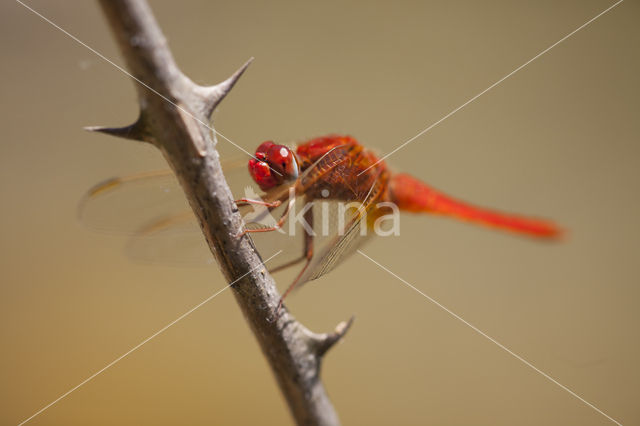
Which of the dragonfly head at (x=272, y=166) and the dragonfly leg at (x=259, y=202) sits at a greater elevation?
the dragonfly head at (x=272, y=166)

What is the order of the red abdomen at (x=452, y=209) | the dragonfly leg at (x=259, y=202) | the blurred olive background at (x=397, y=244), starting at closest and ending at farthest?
the dragonfly leg at (x=259, y=202), the red abdomen at (x=452, y=209), the blurred olive background at (x=397, y=244)

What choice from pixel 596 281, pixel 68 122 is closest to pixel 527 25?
pixel 596 281

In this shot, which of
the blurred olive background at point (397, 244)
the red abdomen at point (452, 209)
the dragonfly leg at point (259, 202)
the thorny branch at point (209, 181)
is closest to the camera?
the thorny branch at point (209, 181)

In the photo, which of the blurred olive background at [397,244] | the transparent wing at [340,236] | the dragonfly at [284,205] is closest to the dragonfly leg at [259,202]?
the dragonfly at [284,205]

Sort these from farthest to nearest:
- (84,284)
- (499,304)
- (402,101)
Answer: (402,101) < (499,304) < (84,284)

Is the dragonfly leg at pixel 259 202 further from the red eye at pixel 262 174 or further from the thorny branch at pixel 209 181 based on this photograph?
the thorny branch at pixel 209 181

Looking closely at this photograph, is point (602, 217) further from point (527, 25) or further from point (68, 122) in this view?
point (68, 122)

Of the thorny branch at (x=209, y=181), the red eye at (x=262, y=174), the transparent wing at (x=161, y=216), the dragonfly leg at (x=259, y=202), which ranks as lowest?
the thorny branch at (x=209, y=181)

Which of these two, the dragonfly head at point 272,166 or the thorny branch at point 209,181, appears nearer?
the thorny branch at point 209,181
